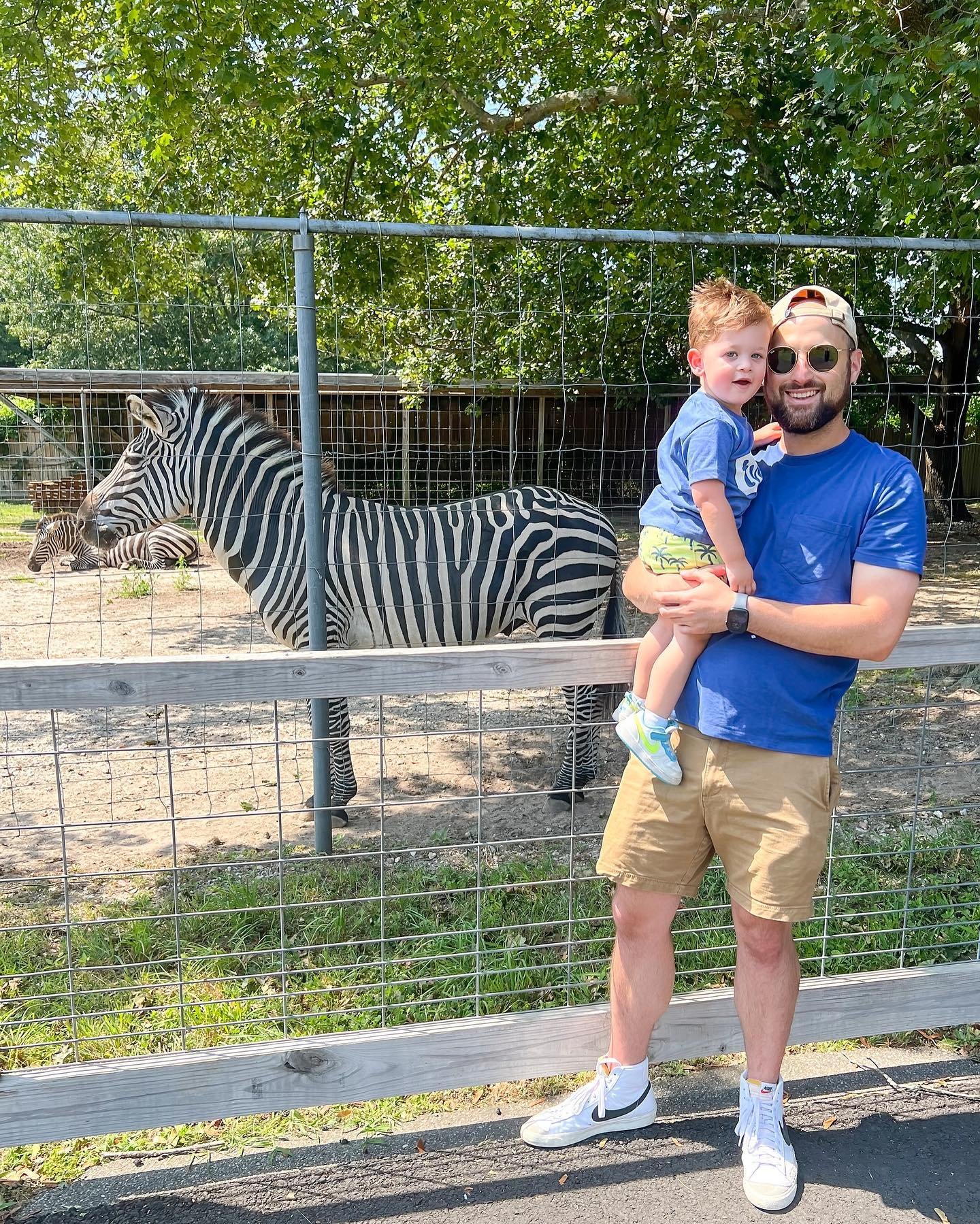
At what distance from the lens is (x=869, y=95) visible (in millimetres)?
4336

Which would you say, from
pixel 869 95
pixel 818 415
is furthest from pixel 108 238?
pixel 818 415

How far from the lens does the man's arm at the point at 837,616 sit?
2018mm

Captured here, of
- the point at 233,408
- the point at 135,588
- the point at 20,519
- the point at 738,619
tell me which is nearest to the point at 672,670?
the point at 738,619

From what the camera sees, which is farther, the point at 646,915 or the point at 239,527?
the point at 239,527

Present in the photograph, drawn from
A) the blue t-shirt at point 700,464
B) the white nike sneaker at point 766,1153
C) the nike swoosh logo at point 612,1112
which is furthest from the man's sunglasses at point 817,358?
the nike swoosh logo at point 612,1112

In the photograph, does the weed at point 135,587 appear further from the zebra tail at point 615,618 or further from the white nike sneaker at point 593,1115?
the white nike sneaker at point 593,1115

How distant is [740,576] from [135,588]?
10.3m

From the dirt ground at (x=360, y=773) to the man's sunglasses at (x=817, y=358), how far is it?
1.44 metres

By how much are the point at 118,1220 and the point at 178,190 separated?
30.2 ft

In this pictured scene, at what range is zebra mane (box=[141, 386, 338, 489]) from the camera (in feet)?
16.2

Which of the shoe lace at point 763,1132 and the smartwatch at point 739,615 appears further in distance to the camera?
the shoe lace at point 763,1132

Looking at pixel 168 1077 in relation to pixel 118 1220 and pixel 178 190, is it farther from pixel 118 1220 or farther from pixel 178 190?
pixel 178 190

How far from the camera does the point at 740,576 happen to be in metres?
2.07

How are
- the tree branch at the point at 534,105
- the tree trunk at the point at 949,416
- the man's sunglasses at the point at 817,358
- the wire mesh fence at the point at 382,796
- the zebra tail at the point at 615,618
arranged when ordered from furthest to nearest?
the tree trunk at the point at 949,416 < the tree branch at the point at 534,105 < the zebra tail at the point at 615,618 < the wire mesh fence at the point at 382,796 < the man's sunglasses at the point at 817,358
